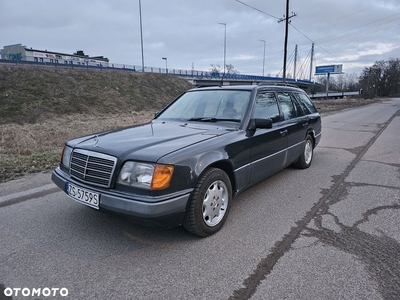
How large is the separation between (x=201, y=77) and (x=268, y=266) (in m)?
55.3

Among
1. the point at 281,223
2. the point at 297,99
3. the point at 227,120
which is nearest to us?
the point at 281,223

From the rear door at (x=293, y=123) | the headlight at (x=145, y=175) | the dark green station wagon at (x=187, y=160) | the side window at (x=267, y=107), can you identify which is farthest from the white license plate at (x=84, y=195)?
the rear door at (x=293, y=123)

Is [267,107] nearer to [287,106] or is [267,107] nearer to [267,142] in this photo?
[267,142]

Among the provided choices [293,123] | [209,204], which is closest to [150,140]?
[209,204]

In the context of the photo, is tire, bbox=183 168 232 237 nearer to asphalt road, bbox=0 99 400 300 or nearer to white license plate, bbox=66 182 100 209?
asphalt road, bbox=0 99 400 300

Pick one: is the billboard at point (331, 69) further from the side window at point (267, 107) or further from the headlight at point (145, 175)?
the headlight at point (145, 175)

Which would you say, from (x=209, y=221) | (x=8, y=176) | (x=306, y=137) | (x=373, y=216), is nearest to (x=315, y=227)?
(x=373, y=216)

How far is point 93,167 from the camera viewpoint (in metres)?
2.82

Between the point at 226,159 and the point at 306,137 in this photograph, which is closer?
the point at 226,159

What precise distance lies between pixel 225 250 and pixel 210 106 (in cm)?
212

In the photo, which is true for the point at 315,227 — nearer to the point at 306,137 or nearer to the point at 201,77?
the point at 306,137

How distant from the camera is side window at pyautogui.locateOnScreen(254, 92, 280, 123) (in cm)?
398

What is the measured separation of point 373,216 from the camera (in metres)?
3.54

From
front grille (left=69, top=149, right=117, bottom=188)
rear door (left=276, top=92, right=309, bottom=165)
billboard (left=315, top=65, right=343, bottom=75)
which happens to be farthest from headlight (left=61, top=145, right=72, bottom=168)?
billboard (left=315, top=65, right=343, bottom=75)
